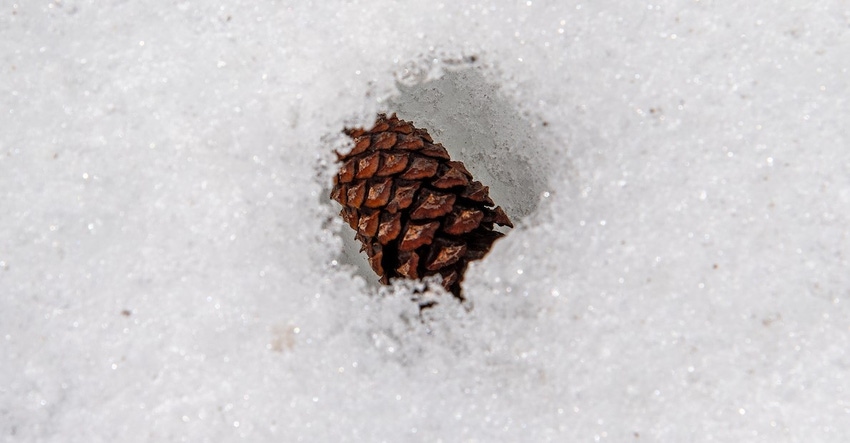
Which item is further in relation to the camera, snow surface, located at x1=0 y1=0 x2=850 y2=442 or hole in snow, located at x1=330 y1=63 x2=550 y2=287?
hole in snow, located at x1=330 y1=63 x2=550 y2=287

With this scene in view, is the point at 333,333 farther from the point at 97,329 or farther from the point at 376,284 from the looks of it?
the point at 97,329

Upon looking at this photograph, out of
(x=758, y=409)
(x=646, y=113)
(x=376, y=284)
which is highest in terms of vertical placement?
(x=646, y=113)

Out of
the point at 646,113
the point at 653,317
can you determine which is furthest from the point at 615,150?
the point at 653,317

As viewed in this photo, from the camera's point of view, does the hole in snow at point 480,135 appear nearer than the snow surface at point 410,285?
No

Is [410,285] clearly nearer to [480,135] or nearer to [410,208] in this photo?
A: [410,208]

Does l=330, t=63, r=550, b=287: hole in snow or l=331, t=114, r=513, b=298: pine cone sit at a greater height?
l=330, t=63, r=550, b=287: hole in snow
